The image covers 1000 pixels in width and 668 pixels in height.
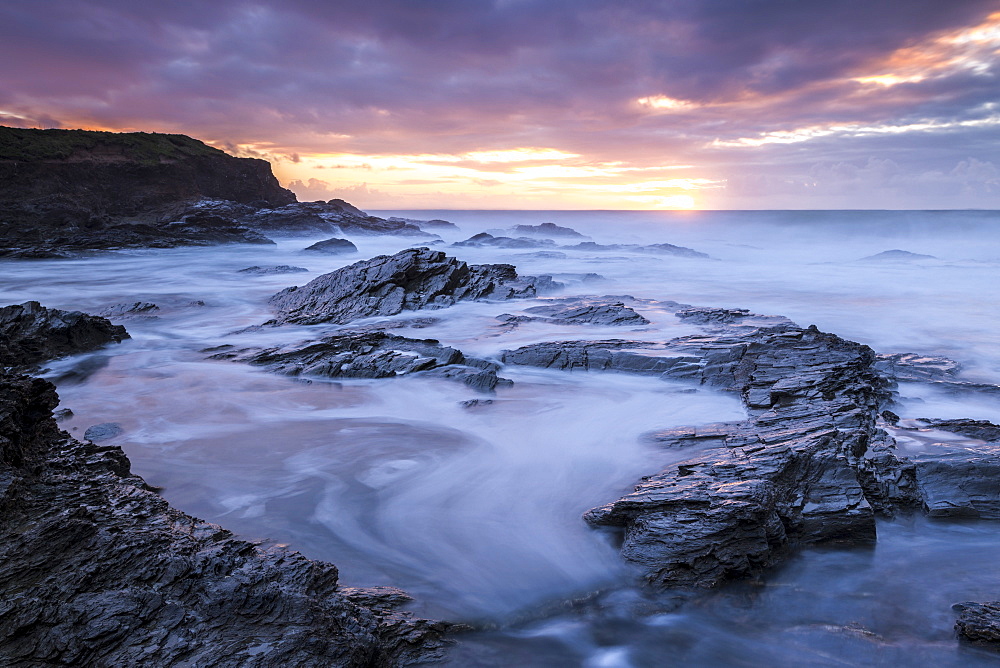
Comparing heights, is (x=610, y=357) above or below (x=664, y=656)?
above

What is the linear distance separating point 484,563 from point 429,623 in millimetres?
886

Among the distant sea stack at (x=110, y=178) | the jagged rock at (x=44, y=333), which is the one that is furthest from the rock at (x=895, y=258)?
the distant sea stack at (x=110, y=178)

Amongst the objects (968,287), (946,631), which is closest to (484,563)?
(946,631)

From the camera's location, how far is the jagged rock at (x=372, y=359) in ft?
26.4

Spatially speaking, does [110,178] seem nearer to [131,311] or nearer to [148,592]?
[131,311]

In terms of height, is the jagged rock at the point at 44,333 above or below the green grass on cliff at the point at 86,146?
below

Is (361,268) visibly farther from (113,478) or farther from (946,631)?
(946,631)

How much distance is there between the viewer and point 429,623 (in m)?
3.27

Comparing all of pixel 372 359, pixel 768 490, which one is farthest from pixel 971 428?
pixel 372 359

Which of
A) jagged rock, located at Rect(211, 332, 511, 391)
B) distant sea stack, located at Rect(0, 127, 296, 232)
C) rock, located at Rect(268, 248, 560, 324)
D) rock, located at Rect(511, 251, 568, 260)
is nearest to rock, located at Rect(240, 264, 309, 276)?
rock, located at Rect(268, 248, 560, 324)

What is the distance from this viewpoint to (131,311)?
12703 millimetres

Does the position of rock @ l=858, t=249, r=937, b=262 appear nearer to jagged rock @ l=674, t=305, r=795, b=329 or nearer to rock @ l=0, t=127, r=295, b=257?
jagged rock @ l=674, t=305, r=795, b=329

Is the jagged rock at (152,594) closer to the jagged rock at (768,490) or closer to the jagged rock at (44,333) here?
the jagged rock at (768,490)

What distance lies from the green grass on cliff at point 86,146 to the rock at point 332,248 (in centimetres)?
1951
